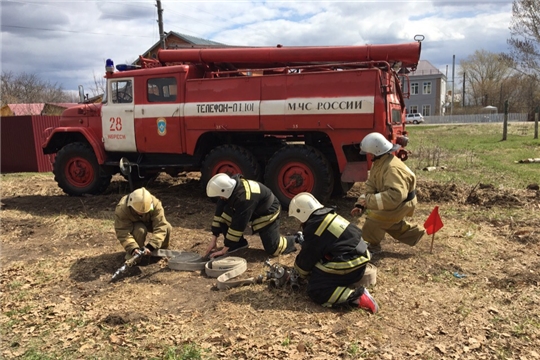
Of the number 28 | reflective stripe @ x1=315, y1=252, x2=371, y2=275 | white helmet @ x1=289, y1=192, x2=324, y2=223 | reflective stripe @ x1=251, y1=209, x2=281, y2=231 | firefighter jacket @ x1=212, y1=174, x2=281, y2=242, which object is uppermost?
the number 28

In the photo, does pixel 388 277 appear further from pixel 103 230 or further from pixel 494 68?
pixel 494 68

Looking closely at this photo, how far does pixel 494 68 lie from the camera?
2849 inches

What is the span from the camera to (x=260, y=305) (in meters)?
4.03

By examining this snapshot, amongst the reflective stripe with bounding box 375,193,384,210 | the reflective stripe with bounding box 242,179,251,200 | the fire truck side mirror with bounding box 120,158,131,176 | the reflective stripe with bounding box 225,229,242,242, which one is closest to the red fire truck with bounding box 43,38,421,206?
the fire truck side mirror with bounding box 120,158,131,176

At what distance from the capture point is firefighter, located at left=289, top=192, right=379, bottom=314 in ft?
12.7

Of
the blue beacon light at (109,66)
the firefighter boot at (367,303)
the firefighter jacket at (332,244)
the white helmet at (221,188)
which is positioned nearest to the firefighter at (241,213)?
the white helmet at (221,188)

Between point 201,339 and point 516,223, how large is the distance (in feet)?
17.3

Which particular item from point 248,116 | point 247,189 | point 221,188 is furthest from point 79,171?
point 247,189

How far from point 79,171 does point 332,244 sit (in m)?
6.85

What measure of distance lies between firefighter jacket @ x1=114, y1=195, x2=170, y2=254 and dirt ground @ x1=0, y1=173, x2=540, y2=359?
0.31 m

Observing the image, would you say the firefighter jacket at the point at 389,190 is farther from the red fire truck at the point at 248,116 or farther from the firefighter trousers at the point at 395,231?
the red fire truck at the point at 248,116

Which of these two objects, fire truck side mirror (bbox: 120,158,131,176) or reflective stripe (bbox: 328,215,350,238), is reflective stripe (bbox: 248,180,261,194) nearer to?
reflective stripe (bbox: 328,215,350,238)

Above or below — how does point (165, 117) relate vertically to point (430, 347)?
above

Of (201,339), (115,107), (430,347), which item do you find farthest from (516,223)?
(115,107)
